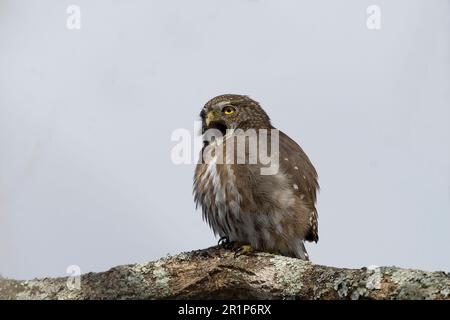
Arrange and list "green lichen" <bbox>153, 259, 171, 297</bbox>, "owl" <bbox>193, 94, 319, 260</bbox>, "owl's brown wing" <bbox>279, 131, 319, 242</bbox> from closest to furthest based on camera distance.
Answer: "green lichen" <bbox>153, 259, 171, 297</bbox> < "owl" <bbox>193, 94, 319, 260</bbox> < "owl's brown wing" <bbox>279, 131, 319, 242</bbox>

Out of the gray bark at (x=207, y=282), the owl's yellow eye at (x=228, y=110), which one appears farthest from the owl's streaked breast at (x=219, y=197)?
the gray bark at (x=207, y=282)

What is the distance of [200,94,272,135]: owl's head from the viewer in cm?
711

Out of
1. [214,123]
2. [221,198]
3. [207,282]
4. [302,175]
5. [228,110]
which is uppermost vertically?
[228,110]

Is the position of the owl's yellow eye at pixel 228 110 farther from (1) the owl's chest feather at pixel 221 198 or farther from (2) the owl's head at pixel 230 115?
(1) the owl's chest feather at pixel 221 198

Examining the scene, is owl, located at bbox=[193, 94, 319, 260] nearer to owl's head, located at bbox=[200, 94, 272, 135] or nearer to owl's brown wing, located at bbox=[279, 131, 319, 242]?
owl's brown wing, located at bbox=[279, 131, 319, 242]

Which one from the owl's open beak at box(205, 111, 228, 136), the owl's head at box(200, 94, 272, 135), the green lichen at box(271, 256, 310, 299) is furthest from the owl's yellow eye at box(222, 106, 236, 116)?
the green lichen at box(271, 256, 310, 299)

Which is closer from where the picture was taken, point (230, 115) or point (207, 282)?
point (207, 282)

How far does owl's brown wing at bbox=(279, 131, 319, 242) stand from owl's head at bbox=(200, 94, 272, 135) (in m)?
0.45

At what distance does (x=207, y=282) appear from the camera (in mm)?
4863

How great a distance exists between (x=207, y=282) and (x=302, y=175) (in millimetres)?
2065

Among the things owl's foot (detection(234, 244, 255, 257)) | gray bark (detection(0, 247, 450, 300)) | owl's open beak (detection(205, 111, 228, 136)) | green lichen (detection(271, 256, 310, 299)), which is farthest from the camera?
owl's open beak (detection(205, 111, 228, 136))

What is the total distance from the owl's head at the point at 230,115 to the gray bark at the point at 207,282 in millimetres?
2310

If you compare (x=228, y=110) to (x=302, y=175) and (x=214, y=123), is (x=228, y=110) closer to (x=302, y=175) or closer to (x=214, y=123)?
(x=214, y=123)

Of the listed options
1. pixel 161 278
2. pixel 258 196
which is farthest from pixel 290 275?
pixel 258 196
